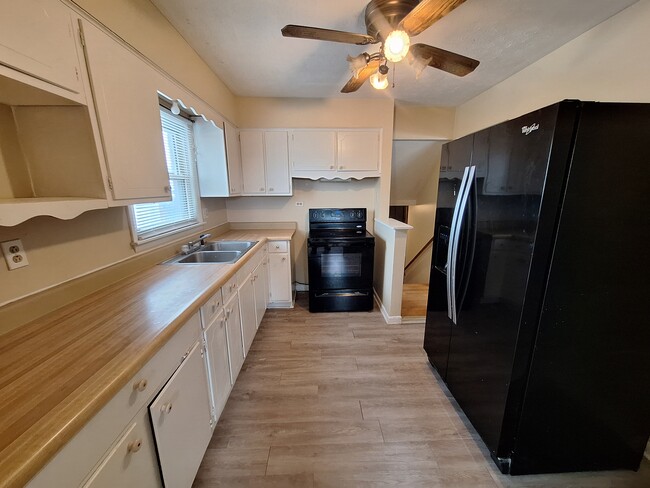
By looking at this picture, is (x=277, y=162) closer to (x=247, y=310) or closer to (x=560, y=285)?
(x=247, y=310)

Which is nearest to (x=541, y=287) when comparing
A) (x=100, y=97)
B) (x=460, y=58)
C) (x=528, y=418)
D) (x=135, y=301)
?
(x=528, y=418)

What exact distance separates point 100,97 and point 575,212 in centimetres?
207

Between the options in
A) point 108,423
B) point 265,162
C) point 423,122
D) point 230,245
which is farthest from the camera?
point 423,122

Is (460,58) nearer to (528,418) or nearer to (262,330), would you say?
(528,418)

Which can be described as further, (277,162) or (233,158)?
(277,162)

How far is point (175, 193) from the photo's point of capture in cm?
224

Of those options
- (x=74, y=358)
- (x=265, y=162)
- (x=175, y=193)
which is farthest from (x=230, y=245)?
(x=74, y=358)

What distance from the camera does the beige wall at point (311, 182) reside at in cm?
304

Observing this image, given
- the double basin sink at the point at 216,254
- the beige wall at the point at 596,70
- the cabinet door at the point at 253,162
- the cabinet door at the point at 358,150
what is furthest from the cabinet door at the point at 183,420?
the beige wall at the point at 596,70

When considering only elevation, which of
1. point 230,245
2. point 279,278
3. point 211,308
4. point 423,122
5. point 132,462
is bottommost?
point 279,278

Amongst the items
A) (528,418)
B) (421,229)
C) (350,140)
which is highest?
(350,140)

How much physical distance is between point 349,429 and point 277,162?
275 cm

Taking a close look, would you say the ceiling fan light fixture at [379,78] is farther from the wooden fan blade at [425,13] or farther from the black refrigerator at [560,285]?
the black refrigerator at [560,285]

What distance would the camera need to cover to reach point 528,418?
1.24 metres
